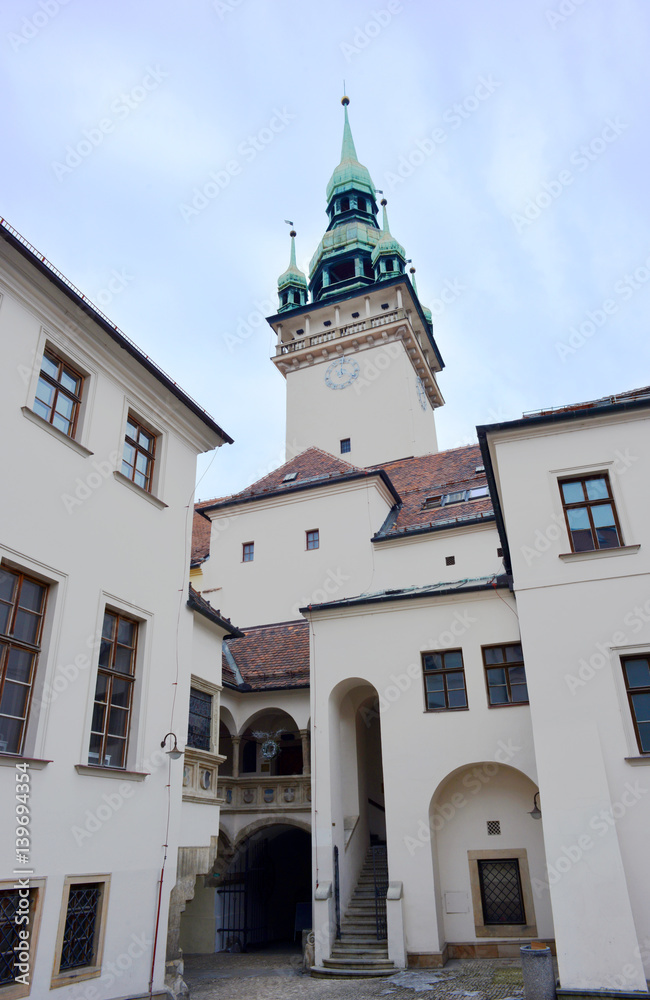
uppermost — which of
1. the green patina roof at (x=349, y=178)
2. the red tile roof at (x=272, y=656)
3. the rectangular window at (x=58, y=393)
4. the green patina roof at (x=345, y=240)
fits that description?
the green patina roof at (x=349, y=178)

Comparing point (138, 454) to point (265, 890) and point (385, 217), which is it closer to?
point (265, 890)

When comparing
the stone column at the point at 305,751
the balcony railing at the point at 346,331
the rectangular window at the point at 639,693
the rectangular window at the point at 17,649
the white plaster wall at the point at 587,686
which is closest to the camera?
the rectangular window at the point at 17,649

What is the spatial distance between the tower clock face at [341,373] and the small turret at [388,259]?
5.95 metres

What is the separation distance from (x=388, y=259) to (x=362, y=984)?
109ft

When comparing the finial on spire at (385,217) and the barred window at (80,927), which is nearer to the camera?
the barred window at (80,927)

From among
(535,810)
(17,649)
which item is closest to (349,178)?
(535,810)

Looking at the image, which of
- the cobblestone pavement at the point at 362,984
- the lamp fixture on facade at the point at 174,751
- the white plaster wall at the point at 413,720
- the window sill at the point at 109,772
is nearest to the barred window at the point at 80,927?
the window sill at the point at 109,772

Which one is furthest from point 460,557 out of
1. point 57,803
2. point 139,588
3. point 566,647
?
point 57,803

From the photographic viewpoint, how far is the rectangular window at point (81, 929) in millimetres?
9133

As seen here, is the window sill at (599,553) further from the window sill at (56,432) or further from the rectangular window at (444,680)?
the window sill at (56,432)

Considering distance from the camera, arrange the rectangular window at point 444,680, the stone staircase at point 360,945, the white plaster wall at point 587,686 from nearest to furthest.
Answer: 1. the white plaster wall at point 587,686
2. the stone staircase at point 360,945
3. the rectangular window at point 444,680

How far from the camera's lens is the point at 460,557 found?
69.3 feet

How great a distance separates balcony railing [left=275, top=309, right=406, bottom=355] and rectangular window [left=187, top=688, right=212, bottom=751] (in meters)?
23.7

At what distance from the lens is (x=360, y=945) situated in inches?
554
